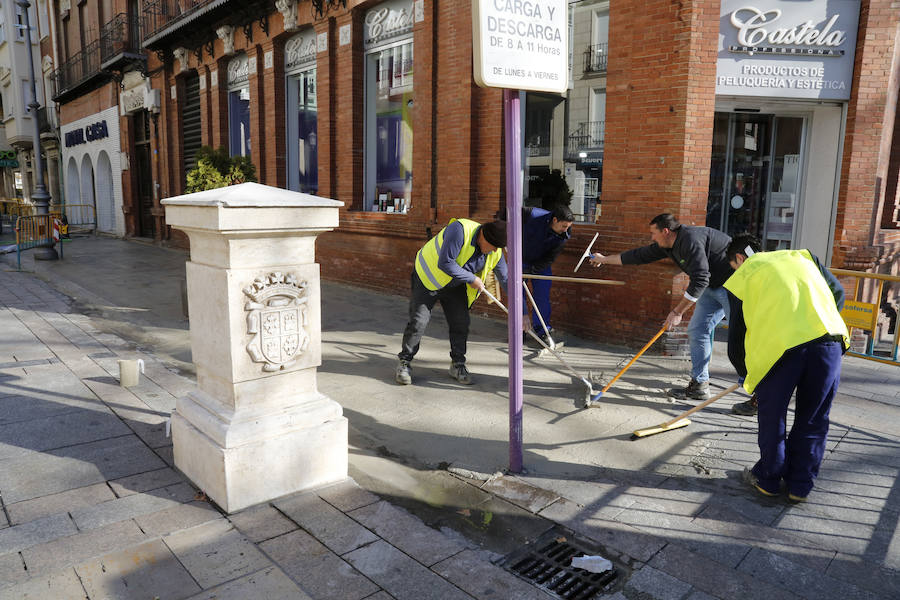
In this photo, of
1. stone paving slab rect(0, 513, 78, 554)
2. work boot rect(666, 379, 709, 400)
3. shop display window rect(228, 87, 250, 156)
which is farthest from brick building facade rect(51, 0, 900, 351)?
stone paving slab rect(0, 513, 78, 554)

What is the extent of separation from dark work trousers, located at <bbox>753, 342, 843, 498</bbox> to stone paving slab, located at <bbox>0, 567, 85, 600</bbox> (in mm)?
3746

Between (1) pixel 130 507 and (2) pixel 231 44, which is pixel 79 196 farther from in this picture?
(1) pixel 130 507

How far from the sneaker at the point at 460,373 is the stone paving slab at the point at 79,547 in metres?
3.35

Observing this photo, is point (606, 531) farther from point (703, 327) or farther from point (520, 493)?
point (703, 327)

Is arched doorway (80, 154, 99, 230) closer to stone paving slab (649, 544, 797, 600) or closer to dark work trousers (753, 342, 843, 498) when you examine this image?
dark work trousers (753, 342, 843, 498)

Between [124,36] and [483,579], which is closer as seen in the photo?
[483,579]

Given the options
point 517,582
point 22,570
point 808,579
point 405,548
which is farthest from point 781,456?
point 22,570

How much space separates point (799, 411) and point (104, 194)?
90.1ft

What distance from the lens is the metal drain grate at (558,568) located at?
296cm

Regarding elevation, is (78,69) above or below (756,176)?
above

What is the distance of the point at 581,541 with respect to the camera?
3377 mm

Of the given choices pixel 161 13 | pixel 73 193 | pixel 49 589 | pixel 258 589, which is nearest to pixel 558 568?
pixel 258 589

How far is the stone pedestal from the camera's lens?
11.4 ft

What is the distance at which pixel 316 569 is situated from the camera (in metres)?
3.00
